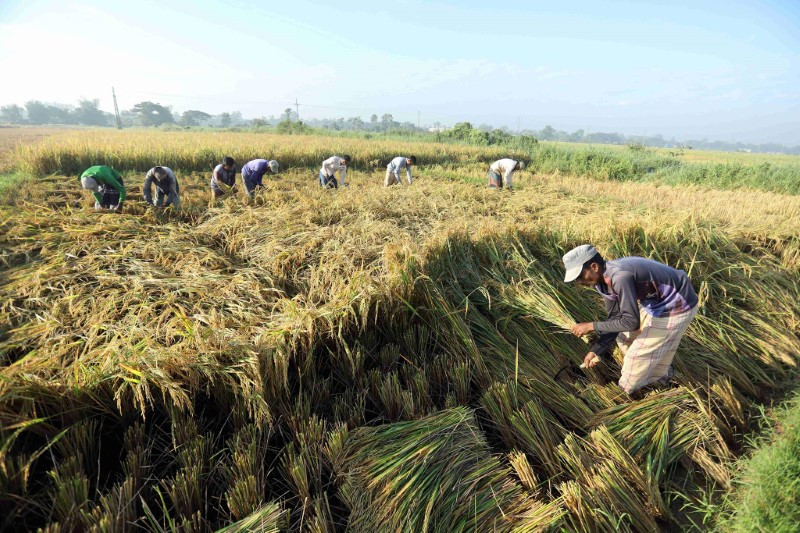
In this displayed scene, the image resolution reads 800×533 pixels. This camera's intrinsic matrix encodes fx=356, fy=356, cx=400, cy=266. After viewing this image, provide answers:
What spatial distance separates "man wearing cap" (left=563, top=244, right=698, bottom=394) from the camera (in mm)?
2359

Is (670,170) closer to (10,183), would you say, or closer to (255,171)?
(255,171)

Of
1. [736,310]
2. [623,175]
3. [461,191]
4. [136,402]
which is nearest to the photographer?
[136,402]

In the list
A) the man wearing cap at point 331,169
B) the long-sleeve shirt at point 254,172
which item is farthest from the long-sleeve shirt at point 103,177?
the man wearing cap at point 331,169

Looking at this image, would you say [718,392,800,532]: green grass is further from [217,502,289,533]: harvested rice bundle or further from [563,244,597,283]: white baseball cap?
[217,502,289,533]: harvested rice bundle

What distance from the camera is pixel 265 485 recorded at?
74.2 inches

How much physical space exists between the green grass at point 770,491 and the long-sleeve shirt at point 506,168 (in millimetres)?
7335

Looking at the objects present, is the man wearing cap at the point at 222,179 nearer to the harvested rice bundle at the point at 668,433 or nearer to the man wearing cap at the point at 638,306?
the man wearing cap at the point at 638,306

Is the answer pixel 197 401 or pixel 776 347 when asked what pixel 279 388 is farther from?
pixel 776 347

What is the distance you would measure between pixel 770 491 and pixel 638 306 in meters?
1.13

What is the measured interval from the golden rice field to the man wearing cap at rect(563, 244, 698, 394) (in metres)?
0.24

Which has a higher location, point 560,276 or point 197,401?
point 560,276

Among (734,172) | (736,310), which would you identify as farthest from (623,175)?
→ (736,310)

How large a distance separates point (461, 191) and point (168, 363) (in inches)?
238

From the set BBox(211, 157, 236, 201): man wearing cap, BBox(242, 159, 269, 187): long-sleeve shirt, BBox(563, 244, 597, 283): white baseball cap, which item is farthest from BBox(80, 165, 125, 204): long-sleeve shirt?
BBox(563, 244, 597, 283): white baseball cap
